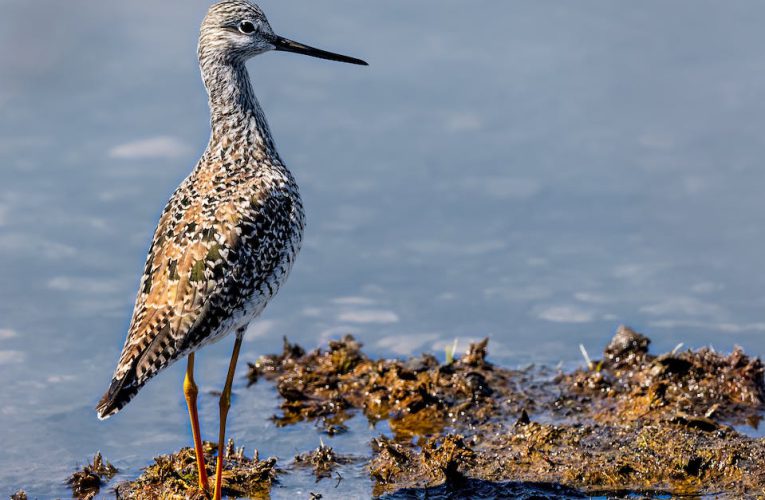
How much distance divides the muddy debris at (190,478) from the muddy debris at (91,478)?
0.24 m

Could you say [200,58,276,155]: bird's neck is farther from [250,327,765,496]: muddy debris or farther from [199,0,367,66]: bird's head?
[250,327,765,496]: muddy debris

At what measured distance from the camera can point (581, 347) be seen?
1122 cm

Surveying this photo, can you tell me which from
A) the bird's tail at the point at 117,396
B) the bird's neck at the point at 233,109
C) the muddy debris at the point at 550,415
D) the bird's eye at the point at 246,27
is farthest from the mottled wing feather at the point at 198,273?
the muddy debris at the point at 550,415

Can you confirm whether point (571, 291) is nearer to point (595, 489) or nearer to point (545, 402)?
point (545, 402)

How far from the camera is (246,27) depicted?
33.0 feet

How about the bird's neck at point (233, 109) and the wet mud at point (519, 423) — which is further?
the bird's neck at point (233, 109)

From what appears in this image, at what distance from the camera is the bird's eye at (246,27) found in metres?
10.0

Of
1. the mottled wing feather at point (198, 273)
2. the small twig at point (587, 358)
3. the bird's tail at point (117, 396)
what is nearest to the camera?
the bird's tail at point (117, 396)

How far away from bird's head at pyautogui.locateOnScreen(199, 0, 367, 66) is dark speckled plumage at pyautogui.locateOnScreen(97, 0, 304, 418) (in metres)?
0.43

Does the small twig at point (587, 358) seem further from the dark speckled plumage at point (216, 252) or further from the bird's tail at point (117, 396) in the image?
the bird's tail at point (117, 396)

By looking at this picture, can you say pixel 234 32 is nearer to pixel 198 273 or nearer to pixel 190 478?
pixel 198 273

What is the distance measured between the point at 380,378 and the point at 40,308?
3358 mm

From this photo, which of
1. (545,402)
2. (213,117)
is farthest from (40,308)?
(545,402)

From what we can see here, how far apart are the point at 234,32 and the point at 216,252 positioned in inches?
83.4
